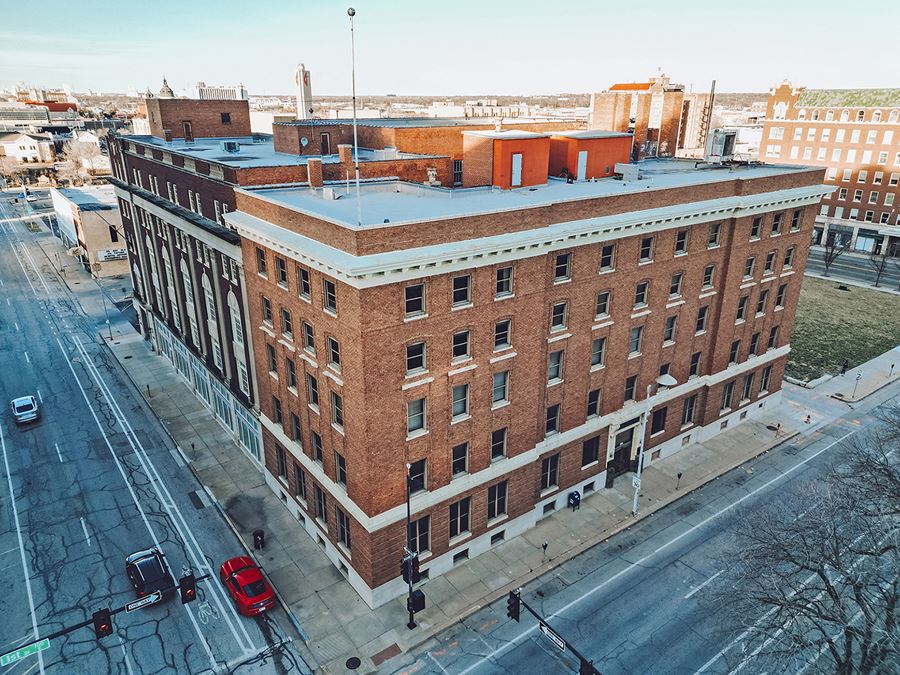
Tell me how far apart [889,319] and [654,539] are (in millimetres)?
53254

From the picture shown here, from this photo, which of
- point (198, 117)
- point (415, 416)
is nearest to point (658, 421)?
point (415, 416)

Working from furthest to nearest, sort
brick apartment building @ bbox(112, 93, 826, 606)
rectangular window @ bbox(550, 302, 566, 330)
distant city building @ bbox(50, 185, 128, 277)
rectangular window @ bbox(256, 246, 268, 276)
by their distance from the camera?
distant city building @ bbox(50, 185, 128, 277), rectangular window @ bbox(256, 246, 268, 276), rectangular window @ bbox(550, 302, 566, 330), brick apartment building @ bbox(112, 93, 826, 606)

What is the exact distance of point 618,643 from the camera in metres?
27.2

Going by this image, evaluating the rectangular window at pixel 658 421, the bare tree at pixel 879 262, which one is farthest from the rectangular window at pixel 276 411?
the bare tree at pixel 879 262

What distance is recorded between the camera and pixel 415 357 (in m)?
26.7

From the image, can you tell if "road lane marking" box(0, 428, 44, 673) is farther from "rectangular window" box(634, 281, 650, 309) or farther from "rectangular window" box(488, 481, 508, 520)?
"rectangular window" box(634, 281, 650, 309)

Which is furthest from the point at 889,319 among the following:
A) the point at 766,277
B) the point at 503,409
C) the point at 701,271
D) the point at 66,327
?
the point at 66,327

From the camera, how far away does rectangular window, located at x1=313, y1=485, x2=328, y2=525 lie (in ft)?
105

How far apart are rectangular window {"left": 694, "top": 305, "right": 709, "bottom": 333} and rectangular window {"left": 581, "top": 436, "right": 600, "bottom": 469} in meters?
10.6

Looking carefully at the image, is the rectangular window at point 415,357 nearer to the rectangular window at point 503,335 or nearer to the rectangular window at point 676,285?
the rectangular window at point 503,335

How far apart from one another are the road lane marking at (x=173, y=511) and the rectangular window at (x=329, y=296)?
15959 mm

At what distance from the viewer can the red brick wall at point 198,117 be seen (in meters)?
53.5

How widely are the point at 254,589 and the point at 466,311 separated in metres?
17.2

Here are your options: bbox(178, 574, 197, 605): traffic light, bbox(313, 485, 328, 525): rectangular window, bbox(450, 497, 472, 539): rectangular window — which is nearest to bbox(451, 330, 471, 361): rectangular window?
bbox(450, 497, 472, 539): rectangular window
